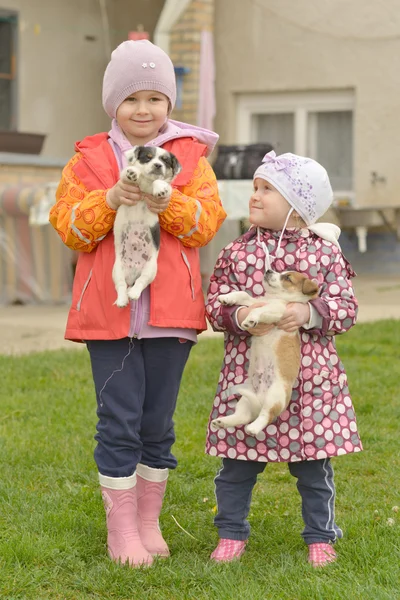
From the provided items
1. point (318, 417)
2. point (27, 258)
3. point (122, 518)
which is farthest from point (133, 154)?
point (27, 258)

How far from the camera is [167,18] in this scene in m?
12.4

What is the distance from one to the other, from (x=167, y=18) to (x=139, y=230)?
980 cm

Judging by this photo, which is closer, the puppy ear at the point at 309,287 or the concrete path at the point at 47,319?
the puppy ear at the point at 309,287

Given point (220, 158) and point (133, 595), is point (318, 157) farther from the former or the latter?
point (133, 595)

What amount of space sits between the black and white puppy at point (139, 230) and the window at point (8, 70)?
9801 mm

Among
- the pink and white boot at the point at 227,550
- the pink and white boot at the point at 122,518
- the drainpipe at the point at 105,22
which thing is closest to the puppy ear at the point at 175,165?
the pink and white boot at the point at 122,518

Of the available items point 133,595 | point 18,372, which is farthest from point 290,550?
point 18,372

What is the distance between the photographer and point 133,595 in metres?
3.08

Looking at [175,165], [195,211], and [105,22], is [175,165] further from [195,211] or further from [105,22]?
[105,22]

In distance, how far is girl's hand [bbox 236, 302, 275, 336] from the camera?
311cm

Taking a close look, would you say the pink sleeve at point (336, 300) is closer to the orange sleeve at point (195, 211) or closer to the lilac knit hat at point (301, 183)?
the lilac knit hat at point (301, 183)

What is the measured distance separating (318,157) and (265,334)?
1026 centimetres

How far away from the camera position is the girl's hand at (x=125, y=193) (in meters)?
3.04

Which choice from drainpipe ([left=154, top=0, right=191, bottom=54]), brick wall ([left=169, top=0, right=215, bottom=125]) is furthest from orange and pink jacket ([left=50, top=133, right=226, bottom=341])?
brick wall ([left=169, top=0, right=215, bottom=125])
